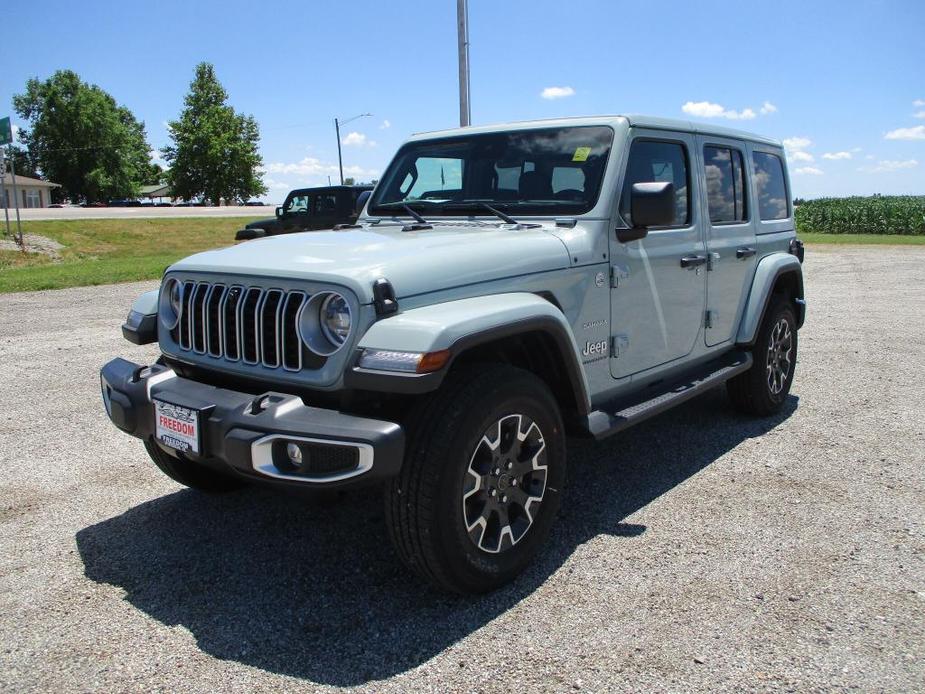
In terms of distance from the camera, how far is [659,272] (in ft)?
13.8

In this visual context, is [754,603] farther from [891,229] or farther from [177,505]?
[891,229]

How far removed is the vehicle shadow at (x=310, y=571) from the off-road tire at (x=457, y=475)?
18cm

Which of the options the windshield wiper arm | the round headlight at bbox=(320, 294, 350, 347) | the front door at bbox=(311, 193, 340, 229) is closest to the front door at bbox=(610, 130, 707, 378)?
the windshield wiper arm

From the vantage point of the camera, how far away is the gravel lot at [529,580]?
2.69 m

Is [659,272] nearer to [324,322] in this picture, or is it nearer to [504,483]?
[504,483]

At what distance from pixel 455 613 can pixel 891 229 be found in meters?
39.6

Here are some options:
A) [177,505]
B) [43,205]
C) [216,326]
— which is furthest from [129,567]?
[43,205]

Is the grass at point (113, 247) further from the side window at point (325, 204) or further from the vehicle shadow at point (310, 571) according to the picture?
the vehicle shadow at point (310, 571)

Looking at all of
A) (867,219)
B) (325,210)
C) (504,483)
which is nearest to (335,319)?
(504,483)

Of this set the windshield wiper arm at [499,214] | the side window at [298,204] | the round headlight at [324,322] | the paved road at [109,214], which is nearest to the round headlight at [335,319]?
the round headlight at [324,322]

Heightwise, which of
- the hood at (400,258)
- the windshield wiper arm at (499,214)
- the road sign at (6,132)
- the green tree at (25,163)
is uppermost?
the green tree at (25,163)

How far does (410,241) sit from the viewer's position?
11.4 feet

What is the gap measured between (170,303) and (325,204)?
46.5 feet

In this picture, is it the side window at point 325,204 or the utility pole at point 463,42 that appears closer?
the utility pole at point 463,42
